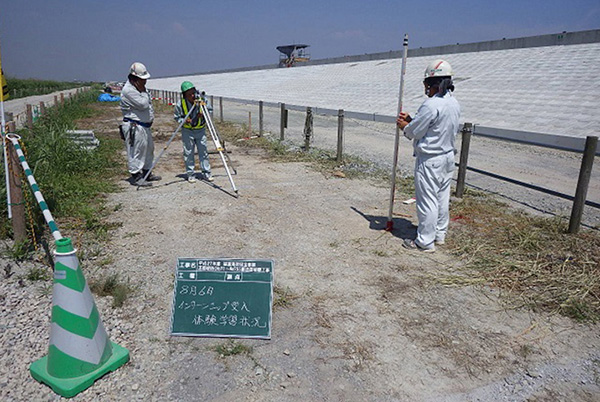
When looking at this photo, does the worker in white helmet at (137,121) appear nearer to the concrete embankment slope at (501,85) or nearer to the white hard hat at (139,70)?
the white hard hat at (139,70)

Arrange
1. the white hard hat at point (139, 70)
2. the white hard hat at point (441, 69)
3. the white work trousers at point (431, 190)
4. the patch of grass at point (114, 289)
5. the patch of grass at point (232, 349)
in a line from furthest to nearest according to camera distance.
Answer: the white hard hat at point (139, 70), the white work trousers at point (431, 190), the white hard hat at point (441, 69), the patch of grass at point (114, 289), the patch of grass at point (232, 349)

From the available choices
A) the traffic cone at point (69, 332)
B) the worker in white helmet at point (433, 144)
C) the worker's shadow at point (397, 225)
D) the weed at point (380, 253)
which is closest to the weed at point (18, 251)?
the traffic cone at point (69, 332)

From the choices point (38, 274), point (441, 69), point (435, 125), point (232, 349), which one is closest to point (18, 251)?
point (38, 274)

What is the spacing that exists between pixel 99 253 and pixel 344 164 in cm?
593

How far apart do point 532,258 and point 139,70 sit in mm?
6259

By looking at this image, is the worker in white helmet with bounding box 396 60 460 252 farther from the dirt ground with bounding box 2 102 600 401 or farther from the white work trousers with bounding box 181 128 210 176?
the white work trousers with bounding box 181 128 210 176

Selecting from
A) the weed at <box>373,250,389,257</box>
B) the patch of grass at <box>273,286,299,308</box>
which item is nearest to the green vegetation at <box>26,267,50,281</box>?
the patch of grass at <box>273,286,299,308</box>

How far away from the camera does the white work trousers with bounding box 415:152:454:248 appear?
455 centimetres

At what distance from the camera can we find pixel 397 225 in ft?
18.4

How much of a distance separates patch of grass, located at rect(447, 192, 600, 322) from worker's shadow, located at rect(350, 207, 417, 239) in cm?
51

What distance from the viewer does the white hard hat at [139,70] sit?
258 inches

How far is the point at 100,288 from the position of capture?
12.0 feet

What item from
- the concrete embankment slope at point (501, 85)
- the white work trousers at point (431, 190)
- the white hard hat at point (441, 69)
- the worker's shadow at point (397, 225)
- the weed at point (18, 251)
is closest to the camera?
the weed at point (18, 251)

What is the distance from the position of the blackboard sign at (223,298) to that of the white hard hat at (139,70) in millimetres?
4501
